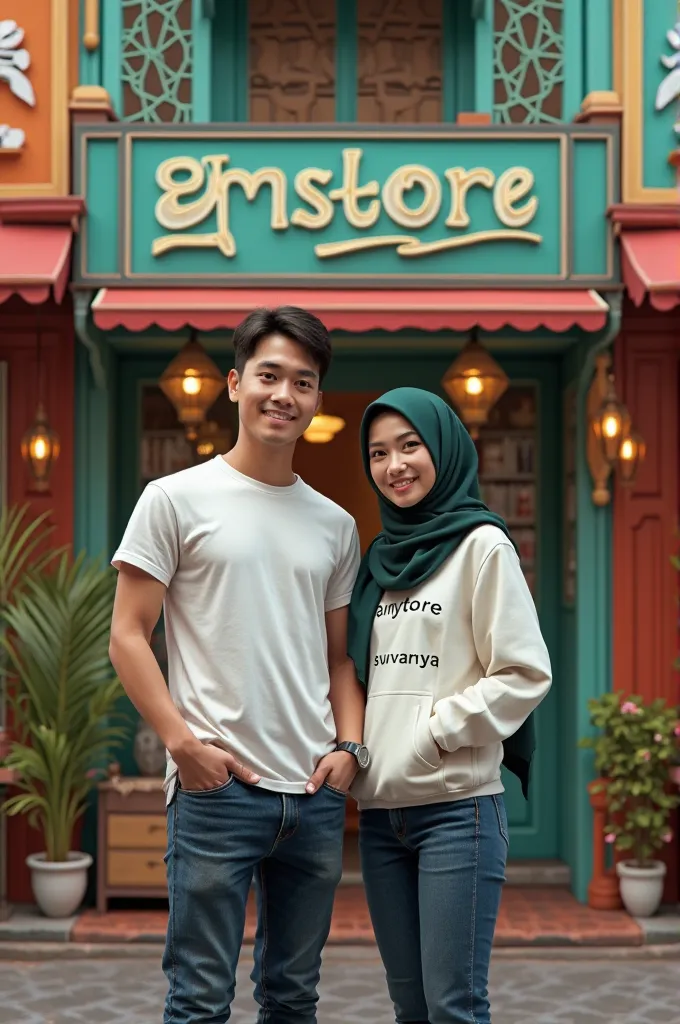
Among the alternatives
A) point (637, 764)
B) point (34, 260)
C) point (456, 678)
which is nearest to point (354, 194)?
point (34, 260)

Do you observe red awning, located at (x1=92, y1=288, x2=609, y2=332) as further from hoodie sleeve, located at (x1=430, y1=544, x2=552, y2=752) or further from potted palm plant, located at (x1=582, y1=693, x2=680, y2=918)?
hoodie sleeve, located at (x1=430, y1=544, x2=552, y2=752)

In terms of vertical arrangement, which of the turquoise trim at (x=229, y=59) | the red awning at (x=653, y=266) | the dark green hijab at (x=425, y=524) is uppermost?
the turquoise trim at (x=229, y=59)

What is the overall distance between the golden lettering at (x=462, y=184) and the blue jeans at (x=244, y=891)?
442cm

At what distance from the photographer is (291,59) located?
7.91 m

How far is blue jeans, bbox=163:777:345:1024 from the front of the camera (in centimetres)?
299

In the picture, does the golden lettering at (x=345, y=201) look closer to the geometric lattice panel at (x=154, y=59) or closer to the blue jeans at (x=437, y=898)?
the geometric lattice panel at (x=154, y=59)

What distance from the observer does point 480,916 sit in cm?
308

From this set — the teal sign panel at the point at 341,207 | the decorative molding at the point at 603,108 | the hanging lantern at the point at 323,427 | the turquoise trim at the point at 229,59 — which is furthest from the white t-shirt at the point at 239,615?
the hanging lantern at the point at 323,427

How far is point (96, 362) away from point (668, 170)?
3.19 meters

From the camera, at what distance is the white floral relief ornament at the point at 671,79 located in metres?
7.08

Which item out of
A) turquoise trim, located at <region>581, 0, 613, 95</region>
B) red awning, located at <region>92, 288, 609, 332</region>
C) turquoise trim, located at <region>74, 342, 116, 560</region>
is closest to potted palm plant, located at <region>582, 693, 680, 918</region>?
red awning, located at <region>92, 288, 609, 332</region>

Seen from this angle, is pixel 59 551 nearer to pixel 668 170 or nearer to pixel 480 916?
pixel 668 170

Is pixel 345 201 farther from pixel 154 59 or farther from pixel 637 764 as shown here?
pixel 637 764

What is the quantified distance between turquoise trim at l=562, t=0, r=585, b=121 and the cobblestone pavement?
445cm
